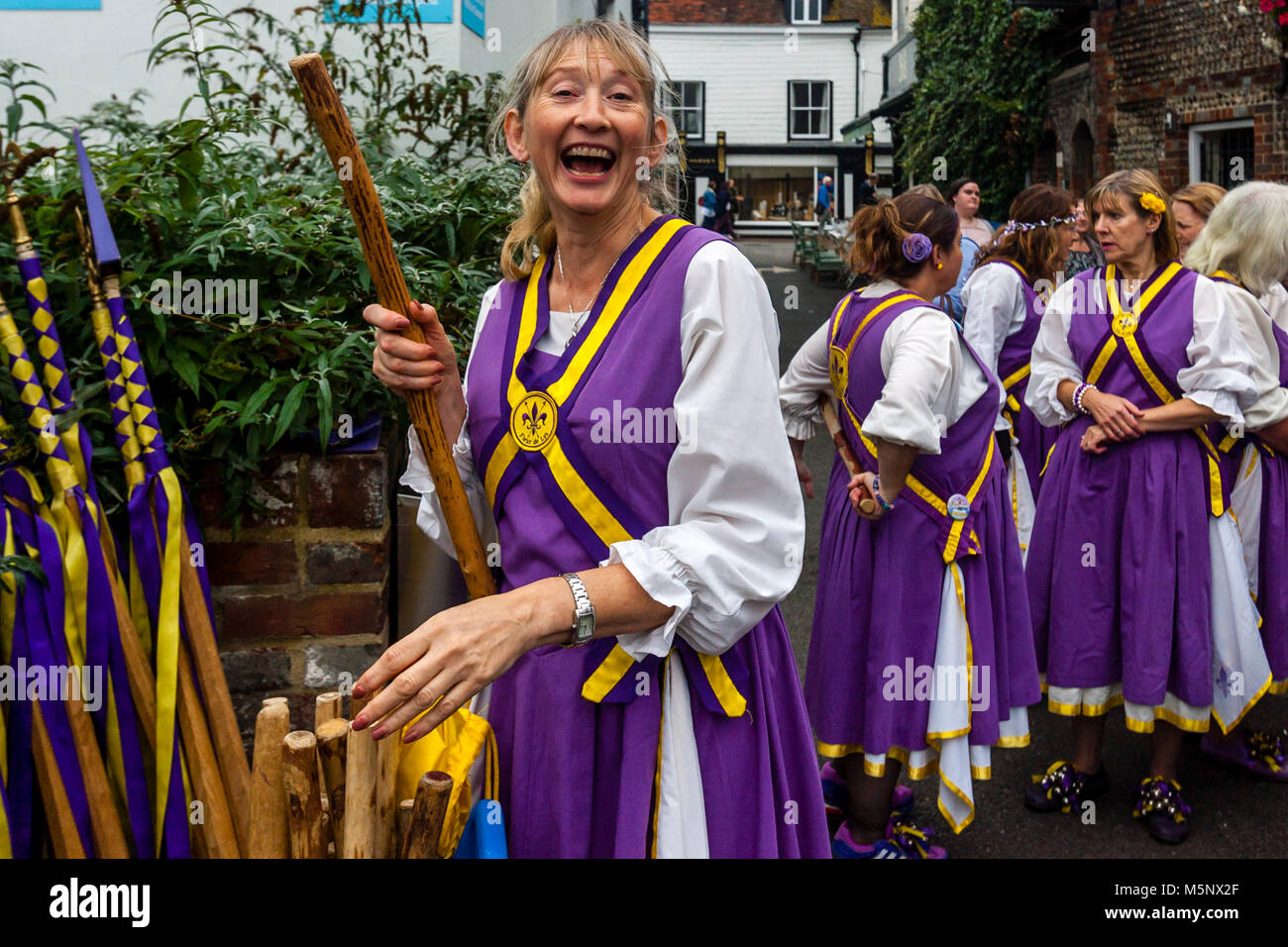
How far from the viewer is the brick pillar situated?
2.56 metres

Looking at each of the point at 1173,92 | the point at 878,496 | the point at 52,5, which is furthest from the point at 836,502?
the point at 1173,92

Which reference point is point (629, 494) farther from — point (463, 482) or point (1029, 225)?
point (1029, 225)

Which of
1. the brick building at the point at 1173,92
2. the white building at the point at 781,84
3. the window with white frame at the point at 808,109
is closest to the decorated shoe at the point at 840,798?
the brick building at the point at 1173,92

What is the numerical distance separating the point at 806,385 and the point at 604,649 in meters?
2.54

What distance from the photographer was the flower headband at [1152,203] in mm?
4121

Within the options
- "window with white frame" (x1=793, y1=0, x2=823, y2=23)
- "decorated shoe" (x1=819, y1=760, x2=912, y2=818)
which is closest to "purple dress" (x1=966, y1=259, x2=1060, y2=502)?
"decorated shoe" (x1=819, y1=760, x2=912, y2=818)

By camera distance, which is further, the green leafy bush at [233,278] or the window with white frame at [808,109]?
the window with white frame at [808,109]

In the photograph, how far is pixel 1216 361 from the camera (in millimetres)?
3965

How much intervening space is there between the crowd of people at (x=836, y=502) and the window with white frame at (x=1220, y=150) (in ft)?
18.7

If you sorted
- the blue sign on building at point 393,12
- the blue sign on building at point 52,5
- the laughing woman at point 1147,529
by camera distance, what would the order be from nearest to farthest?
the laughing woman at point 1147,529, the blue sign on building at point 393,12, the blue sign on building at point 52,5

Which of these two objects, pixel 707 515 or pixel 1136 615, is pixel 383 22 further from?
pixel 707 515

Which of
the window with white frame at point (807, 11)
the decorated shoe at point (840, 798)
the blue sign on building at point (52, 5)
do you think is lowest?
the decorated shoe at point (840, 798)

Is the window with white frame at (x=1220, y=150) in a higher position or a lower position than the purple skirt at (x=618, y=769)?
higher

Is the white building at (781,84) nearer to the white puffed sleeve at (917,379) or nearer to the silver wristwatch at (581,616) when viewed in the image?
the white puffed sleeve at (917,379)
